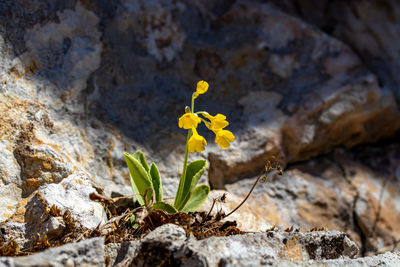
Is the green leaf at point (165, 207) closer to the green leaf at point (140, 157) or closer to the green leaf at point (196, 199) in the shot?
the green leaf at point (196, 199)

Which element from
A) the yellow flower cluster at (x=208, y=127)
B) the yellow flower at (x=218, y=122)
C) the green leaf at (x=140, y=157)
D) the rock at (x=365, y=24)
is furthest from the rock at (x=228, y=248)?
the rock at (x=365, y=24)

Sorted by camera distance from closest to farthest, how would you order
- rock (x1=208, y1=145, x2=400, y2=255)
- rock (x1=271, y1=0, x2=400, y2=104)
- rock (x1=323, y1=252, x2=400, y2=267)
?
rock (x1=323, y1=252, x2=400, y2=267), rock (x1=208, y1=145, x2=400, y2=255), rock (x1=271, y1=0, x2=400, y2=104)

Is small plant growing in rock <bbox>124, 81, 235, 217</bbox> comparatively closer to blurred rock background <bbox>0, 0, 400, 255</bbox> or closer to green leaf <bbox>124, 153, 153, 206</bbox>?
green leaf <bbox>124, 153, 153, 206</bbox>

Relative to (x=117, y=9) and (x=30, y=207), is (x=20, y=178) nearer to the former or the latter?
(x=30, y=207)

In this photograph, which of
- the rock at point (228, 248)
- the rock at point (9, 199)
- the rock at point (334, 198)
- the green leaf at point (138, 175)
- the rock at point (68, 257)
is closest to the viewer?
the rock at point (68, 257)

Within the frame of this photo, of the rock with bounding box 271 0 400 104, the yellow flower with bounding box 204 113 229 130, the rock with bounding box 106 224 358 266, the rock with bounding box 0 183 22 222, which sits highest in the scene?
the rock with bounding box 271 0 400 104

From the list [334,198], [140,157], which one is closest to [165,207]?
[140,157]

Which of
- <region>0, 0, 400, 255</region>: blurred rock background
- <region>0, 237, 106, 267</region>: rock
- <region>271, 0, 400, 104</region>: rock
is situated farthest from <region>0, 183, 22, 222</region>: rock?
<region>271, 0, 400, 104</region>: rock
